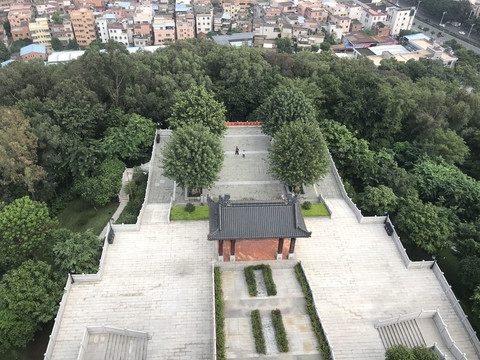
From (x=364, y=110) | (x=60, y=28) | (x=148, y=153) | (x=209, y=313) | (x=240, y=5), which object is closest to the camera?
(x=209, y=313)

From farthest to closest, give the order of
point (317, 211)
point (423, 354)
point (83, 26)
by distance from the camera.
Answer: point (83, 26)
point (317, 211)
point (423, 354)

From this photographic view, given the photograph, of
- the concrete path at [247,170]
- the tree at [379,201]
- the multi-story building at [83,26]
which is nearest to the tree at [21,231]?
the concrete path at [247,170]

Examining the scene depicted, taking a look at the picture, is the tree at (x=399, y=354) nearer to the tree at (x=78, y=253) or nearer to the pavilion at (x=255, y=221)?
the pavilion at (x=255, y=221)

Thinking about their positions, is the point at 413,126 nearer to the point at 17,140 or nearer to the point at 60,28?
the point at 17,140

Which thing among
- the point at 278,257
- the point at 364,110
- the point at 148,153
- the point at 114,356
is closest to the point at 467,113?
the point at 364,110

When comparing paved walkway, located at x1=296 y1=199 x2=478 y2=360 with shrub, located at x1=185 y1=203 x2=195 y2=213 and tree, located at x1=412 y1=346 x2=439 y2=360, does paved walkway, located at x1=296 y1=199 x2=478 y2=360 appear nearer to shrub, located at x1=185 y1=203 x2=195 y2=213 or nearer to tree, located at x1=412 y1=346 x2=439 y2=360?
tree, located at x1=412 y1=346 x2=439 y2=360

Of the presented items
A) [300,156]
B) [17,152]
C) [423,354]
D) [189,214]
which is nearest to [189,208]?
[189,214]

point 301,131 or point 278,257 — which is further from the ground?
point 301,131

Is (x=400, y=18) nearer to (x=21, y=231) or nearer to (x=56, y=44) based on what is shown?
(x=56, y=44)
